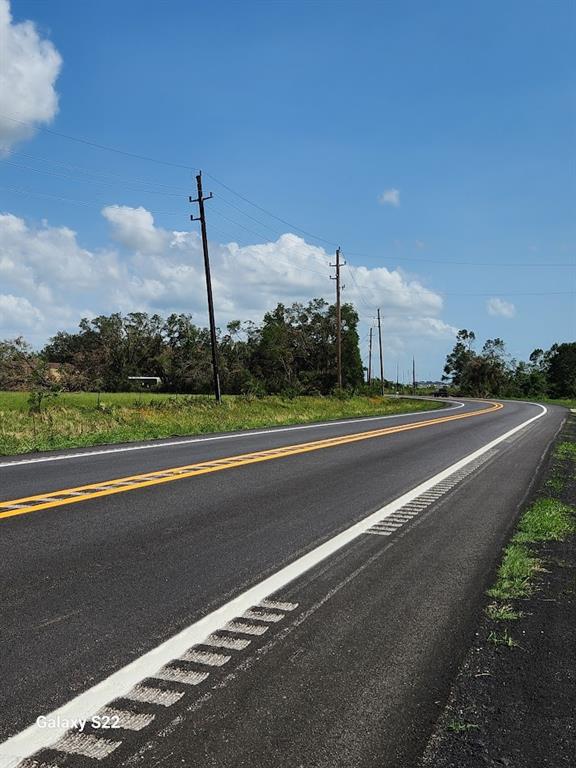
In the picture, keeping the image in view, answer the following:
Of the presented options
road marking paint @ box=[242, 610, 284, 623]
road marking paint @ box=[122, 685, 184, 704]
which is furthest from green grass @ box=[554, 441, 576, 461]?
road marking paint @ box=[122, 685, 184, 704]

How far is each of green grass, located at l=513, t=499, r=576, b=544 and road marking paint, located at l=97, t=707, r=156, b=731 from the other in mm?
4306

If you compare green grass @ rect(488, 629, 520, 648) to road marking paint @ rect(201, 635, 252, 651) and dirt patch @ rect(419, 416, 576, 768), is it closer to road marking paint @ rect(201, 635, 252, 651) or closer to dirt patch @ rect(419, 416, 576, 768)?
dirt patch @ rect(419, 416, 576, 768)

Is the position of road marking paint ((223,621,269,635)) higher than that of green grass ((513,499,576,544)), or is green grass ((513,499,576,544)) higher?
road marking paint ((223,621,269,635))

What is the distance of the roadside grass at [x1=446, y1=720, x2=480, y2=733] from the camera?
256 centimetres

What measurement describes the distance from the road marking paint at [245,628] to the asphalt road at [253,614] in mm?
57

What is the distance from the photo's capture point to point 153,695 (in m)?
2.72

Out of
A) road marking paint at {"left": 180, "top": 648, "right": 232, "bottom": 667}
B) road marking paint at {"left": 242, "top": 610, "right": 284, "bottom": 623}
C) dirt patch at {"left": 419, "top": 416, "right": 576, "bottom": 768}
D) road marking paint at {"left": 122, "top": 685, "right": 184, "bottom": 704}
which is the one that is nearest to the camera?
dirt patch at {"left": 419, "top": 416, "right": 576, "bottom": 768}

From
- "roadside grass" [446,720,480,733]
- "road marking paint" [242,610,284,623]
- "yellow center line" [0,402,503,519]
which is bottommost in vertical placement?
"roadside grass" [446,720,480,733]

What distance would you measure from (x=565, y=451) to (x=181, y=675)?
13951mm

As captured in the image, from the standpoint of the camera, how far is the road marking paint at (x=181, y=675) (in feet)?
9.41

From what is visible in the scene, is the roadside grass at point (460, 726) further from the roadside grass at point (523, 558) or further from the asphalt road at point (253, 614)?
the roadside grass at point (523, 558)

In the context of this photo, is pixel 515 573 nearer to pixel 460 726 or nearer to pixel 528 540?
pixel 528 540

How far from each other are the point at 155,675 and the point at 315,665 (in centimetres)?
78

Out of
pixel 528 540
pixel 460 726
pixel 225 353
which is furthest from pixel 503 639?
pixel 225 353
